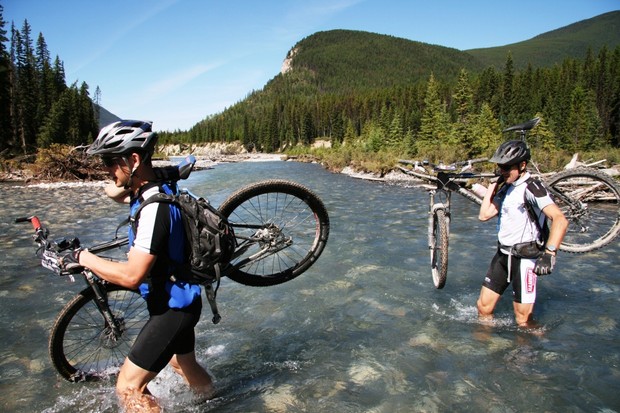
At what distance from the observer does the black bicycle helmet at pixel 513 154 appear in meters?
5.72

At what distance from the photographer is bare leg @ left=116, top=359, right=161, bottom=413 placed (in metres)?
3.52

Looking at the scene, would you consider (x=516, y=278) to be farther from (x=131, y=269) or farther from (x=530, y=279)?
(x=131, y=269)

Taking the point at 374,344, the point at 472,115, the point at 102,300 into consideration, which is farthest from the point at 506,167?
the point at 472,115

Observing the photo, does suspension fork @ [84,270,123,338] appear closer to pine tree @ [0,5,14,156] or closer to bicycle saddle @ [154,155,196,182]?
bicycle saddle @ [154,155,196,182]

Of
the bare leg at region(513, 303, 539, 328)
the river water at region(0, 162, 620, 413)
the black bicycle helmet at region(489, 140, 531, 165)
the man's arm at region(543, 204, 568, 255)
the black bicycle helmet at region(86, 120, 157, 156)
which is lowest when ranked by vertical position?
the river water at region(0, 162, 620, 413)

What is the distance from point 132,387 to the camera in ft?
11.6

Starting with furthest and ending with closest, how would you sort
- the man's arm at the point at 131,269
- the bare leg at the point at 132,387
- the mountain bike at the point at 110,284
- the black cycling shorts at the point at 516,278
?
the black cycling shorts at the point at 516,278
the mountain bike at the point at 110,284
the bare leg at the point at 132,387
the man's arm at the point at 131,269

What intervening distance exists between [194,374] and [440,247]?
196 inches

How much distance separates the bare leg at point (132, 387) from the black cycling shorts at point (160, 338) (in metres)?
0.06

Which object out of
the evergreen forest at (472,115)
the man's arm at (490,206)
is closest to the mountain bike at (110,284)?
the man's arm at (490,206)

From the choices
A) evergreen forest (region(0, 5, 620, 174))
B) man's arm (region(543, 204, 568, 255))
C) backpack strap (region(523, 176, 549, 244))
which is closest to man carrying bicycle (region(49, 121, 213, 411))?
man's arm (region(543, 204, 568, 255))

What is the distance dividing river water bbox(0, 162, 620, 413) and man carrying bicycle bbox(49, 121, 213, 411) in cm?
125

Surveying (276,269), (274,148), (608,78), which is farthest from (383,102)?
(276,269)

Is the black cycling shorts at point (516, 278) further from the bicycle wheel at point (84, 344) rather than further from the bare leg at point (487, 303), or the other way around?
the bicycle wheel at point (84, 344)
